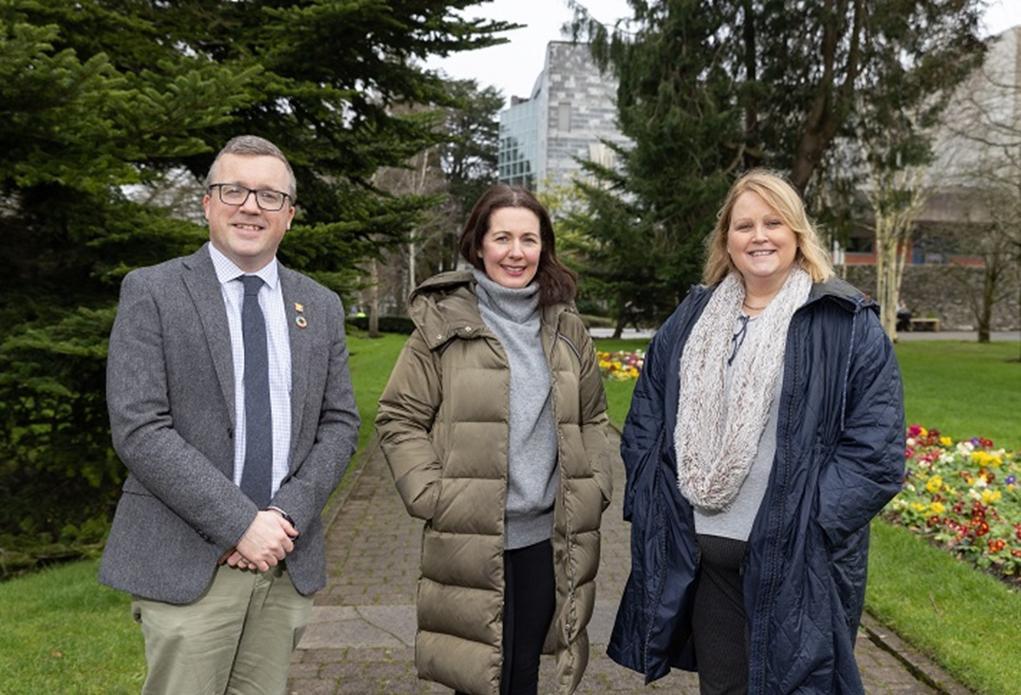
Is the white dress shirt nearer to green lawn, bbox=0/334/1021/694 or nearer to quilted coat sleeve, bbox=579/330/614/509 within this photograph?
quilted coat sleeve, bbox=579/330/614/509

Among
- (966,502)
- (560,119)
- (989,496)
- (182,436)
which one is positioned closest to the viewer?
(182,436)

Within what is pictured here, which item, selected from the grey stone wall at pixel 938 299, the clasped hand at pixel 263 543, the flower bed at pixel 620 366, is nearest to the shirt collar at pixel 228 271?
the clasped hand at pixel 263 543

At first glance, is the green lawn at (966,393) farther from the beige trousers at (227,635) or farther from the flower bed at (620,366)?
the beige trousers at (227,635)

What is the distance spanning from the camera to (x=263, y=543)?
A: 2236 millimetres

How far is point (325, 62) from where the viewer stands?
24.3ft

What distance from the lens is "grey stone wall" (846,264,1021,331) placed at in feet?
151

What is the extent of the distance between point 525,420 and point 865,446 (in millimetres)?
1019

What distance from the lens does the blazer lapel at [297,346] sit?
2.38m

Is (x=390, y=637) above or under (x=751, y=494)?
under

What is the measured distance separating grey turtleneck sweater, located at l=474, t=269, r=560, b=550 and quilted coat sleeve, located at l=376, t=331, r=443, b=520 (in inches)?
9.6

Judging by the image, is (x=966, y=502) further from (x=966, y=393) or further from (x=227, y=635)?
(x=966, y=393)

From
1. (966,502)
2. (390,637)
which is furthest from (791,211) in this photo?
(966,502)

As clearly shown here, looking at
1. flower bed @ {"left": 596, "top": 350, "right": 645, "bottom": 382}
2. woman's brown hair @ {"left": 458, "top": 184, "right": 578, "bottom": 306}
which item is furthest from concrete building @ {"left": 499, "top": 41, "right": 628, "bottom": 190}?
woman's brown hair @ {"left": 458, "top": 184, "right": 578, "bottom": 306}

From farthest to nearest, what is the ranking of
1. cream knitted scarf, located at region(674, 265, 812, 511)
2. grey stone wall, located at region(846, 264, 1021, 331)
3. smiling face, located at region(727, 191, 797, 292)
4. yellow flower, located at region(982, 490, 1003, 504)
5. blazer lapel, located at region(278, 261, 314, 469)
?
grey stone wall, located at region(846, 264, 1021, 331) → yellow flower, located at region(982, 490, 1003, 504) → smiling face, located at region(727, 191, 797, 292) → cream knitted scarf, located at region(674, 265, 812, 511) → blazer lapel, located at region(278, 261, 314, 469)
